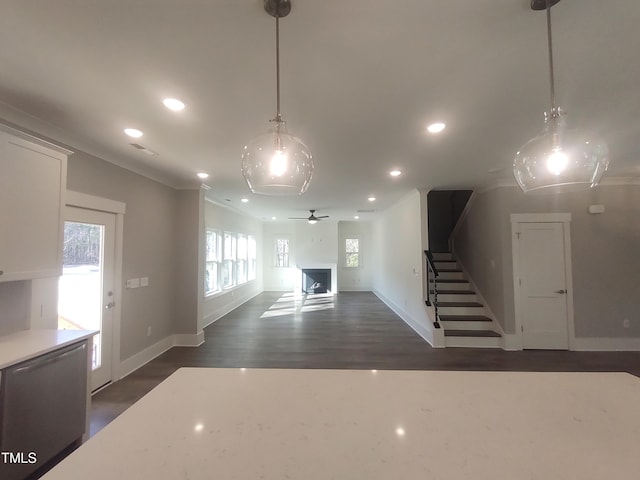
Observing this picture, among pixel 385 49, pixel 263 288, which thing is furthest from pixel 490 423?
pixel 263 288

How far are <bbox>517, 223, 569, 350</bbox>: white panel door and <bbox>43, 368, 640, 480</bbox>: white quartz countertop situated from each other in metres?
3.57

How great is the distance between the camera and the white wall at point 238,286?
19.2 feet

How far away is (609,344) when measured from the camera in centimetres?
417

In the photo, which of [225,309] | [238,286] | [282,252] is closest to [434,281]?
[225,309]

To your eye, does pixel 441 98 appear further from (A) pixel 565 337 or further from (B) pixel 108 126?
(A) pixel 565 337

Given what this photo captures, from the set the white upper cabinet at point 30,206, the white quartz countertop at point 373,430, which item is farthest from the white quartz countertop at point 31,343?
the white quartz countertop at point 373,430

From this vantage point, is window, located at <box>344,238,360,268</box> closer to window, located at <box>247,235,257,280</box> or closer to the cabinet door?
window, located at <box>247,235,257,280</box>

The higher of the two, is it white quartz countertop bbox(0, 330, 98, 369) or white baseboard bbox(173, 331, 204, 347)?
white quartz countertop bbox(0, 330, 98, 369)

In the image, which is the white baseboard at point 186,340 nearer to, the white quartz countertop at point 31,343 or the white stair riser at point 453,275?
the white quartz countertop at point 31,343

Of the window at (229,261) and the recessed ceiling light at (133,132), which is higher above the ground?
the recessed ceiling light at (133,132)

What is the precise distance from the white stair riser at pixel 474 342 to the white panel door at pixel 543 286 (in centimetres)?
38

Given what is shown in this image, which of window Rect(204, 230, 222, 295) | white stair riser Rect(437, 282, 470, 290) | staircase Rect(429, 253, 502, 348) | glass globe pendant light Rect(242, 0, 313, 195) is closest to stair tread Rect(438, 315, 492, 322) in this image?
staircase Rect(429, 253, 502, 348)

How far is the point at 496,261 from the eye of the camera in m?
4.52

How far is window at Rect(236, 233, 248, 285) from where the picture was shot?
7.79 meters
